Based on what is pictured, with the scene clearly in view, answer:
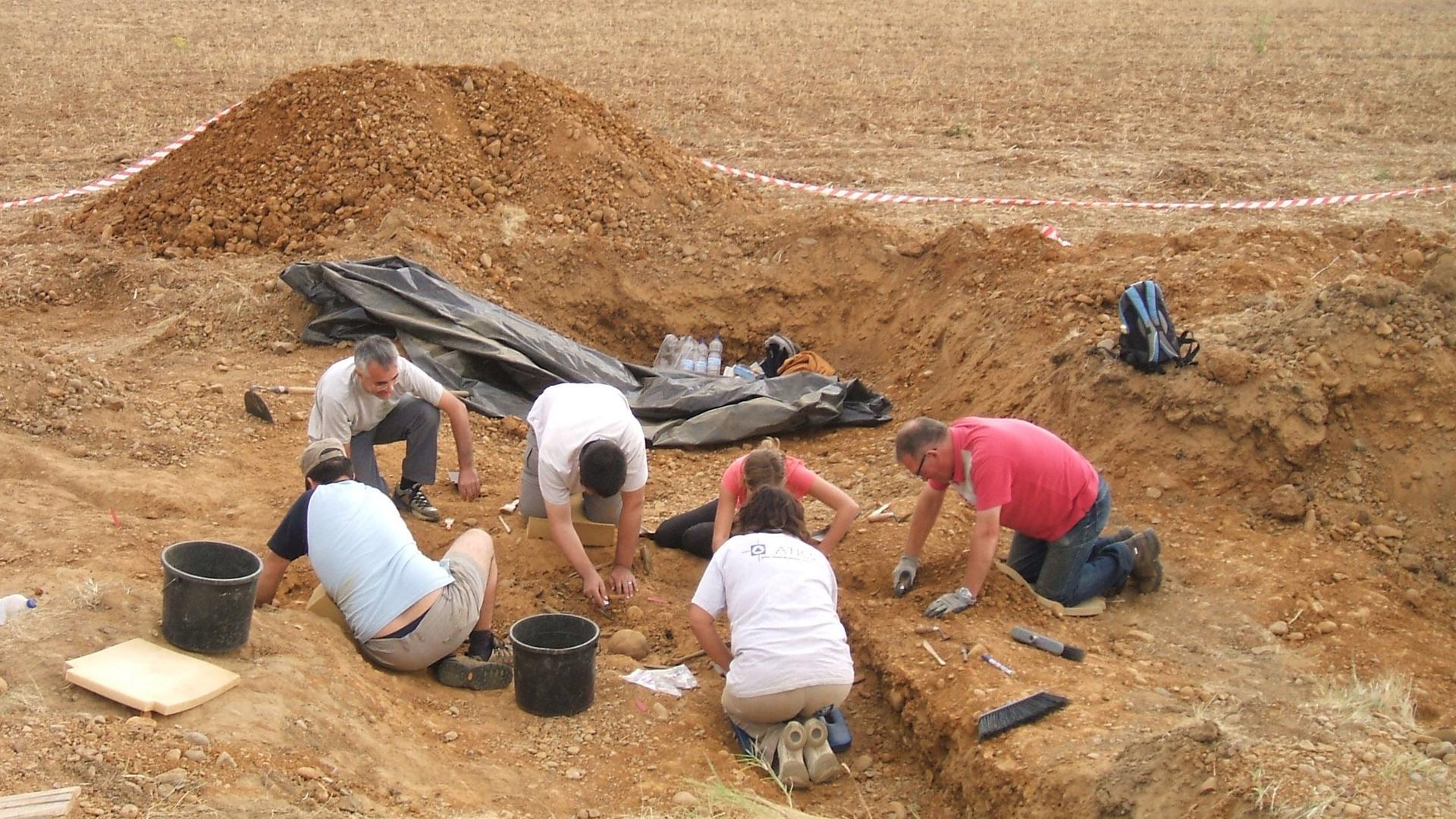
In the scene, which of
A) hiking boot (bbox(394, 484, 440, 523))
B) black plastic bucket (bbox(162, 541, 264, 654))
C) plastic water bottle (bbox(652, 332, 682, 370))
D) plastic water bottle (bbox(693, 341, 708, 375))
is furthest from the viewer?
plastic water bottle (bbox(652, 332, 682, 370))

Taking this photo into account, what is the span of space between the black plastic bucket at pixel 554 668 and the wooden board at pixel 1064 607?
6.21 feet

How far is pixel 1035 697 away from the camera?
4820 millimetres

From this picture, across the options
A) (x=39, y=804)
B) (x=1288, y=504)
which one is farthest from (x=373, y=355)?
(x=1288, y=504)

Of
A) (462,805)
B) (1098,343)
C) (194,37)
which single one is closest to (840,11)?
(194,37)

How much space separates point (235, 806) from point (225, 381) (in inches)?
193

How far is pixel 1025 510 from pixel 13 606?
396cm

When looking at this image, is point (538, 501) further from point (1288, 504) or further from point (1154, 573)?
point (1288, 504)

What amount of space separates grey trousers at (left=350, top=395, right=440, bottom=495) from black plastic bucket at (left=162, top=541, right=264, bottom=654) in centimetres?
187

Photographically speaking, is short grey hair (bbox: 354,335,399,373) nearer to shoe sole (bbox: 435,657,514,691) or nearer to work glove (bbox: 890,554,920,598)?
shoe sole (bbox: 435,657,514,691)

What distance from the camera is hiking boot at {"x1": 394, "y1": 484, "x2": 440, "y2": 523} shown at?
6766mm

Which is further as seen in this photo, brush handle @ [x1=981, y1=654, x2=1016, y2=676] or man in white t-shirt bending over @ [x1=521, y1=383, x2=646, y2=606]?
man in white t-shirt bending over @ [x1=521, y1=383, x2=646, y2=606]

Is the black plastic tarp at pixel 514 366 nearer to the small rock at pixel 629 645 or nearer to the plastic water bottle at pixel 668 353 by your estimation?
the plastic water bottle at pixel 668 353

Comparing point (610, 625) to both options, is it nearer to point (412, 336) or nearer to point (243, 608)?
point (243, 608)

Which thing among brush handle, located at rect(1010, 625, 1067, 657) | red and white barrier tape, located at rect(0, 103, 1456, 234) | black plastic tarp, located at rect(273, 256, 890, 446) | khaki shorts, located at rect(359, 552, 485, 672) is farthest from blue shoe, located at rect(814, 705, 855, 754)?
red and white barrier tape, located at rect(0, 103, 1456, 234)
